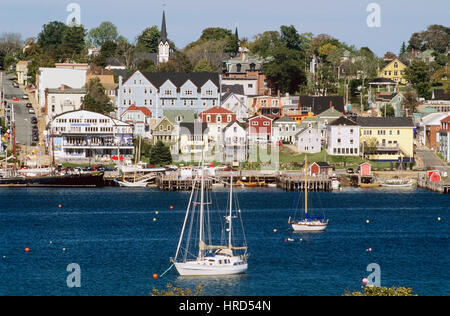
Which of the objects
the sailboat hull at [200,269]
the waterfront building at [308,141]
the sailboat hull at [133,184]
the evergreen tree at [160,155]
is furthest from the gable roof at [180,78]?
the sailboat hull at [200,269]

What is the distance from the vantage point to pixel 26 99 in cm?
14900

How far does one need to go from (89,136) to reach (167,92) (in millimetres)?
17855

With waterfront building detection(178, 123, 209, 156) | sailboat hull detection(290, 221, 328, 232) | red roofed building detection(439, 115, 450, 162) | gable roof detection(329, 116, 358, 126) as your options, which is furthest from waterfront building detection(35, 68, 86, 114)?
sailboat hull detection(290, 221, 328, 232)

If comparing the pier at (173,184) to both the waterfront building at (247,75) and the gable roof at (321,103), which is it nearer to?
the gable roof at (321,103)

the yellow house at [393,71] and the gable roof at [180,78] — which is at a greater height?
the yellow house at [393,71]

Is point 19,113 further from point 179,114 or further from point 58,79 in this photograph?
point 179,114

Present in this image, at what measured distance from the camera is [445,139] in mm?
114375

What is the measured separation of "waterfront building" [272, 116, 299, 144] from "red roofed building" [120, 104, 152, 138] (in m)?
16.1

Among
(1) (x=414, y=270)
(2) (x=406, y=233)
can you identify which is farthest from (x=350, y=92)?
(1) (x=414, y=270)

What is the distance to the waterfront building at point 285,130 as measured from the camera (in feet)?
390

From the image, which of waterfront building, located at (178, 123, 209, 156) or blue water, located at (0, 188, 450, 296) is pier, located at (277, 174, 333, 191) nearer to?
blue water, located at (0, 188, 450, 296)

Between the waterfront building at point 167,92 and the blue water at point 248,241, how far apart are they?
108 ft

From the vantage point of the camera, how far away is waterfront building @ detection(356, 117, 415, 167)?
111875mm

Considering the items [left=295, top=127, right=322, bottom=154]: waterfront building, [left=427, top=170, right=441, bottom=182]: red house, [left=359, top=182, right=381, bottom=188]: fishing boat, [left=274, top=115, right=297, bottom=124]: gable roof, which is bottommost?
[left=359, top=182, right=381, bottom=188]: fishing boat
